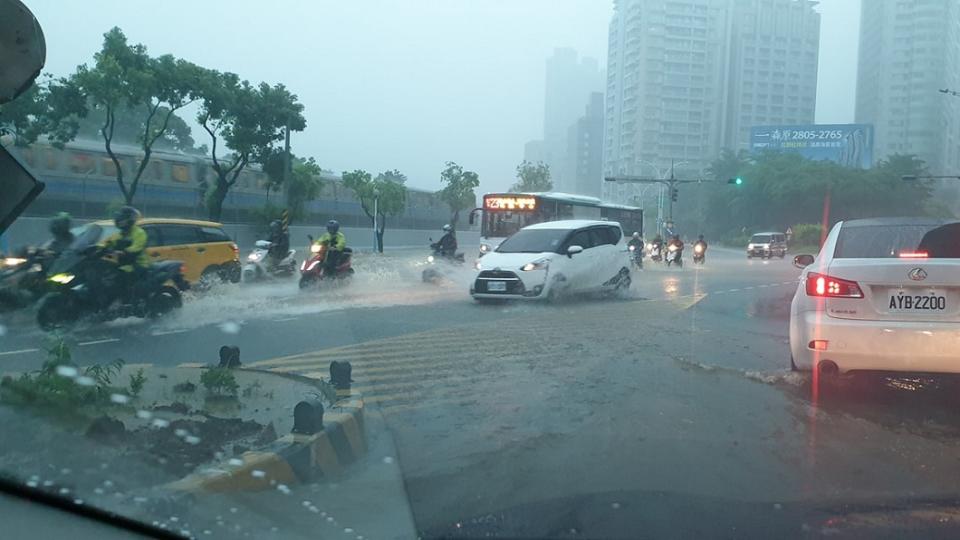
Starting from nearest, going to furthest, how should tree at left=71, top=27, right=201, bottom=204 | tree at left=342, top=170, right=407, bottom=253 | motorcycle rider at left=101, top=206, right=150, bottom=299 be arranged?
motorcycle rider at left=101, top=206, right=150, bottom=299 → tree at left=71, top=27, right=201, bottom=204 → tree at left=342, top=170, right=407, bottom=253

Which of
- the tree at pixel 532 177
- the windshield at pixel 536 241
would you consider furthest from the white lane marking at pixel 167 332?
the tree at pixel 532 177

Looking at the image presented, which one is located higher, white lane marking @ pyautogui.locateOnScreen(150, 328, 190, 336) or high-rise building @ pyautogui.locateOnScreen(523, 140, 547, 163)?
high-rise building @ pyautogui.locateOnScreen(523, 140, 547, 163)

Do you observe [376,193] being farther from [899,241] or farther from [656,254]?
[899,241]

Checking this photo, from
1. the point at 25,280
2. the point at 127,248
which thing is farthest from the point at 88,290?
the point at 25,280

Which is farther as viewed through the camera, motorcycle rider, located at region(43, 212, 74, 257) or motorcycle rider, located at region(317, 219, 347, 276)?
motorcycle rider, located at region(317, 219, 347, 276)

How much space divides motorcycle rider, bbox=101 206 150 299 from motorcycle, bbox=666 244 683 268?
25.3 metres

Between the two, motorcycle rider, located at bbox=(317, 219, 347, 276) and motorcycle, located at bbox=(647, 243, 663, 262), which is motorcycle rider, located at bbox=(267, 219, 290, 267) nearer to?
motorcycle rider, located at bbox=(317, 219, 347, 276)

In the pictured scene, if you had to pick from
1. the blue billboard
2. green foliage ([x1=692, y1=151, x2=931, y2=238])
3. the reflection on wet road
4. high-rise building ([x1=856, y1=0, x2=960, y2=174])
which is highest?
high-rise building ([x1=856, y1=0, x2=960, y2=174])

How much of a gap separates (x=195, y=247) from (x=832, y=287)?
41.7 ft

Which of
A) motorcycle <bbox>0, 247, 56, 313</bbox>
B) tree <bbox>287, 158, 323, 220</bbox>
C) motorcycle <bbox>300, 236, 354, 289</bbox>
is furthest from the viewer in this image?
tree <bbox>287, 158, 323, 220</bbox>

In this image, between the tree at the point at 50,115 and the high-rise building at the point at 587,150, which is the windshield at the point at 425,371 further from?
the high-rise building at the point at 587,150

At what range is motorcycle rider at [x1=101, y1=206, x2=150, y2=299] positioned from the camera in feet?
37.1

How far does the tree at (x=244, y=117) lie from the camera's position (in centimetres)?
2678

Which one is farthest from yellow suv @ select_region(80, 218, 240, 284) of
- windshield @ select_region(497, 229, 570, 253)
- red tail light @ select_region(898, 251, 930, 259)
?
red tail light @ select_region(898, 251, 930, 259)
